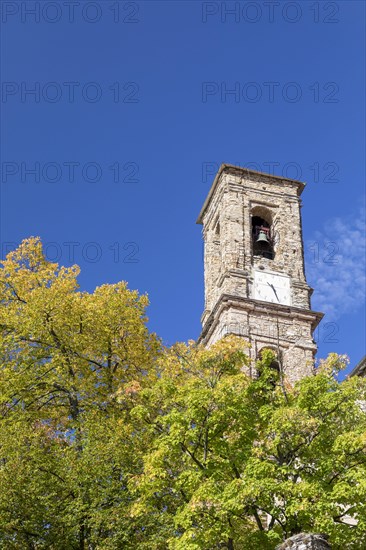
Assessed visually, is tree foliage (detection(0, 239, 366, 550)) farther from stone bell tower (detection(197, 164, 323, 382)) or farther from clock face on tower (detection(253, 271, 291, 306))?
clock face on tower (detection(253, 271, 291, 306))

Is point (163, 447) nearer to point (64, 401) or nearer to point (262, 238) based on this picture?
point (64, 401)

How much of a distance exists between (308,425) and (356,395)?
1.37 m

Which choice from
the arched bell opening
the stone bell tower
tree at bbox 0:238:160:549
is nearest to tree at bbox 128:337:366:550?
tree at bbox 0:238:160:549

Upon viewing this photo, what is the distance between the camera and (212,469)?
16375 millimetres

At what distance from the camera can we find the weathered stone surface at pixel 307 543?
1254cm

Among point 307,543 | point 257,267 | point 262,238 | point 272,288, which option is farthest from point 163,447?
point 262,238

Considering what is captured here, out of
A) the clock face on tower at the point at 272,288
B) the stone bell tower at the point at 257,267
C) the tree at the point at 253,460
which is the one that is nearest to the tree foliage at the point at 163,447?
the tree at the point at 253,460

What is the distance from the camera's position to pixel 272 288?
35406mm

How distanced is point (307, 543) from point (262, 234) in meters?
25.6

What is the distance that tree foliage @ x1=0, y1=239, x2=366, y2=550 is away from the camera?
51.2ft

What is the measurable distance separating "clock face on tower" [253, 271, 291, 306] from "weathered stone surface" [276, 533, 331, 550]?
72.7ft

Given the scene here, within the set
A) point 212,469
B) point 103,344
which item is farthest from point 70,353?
point 212,469

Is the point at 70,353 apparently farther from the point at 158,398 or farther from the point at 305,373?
the point at 305,373

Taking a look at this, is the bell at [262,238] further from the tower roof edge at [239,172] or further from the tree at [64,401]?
the tree at [64,401]
